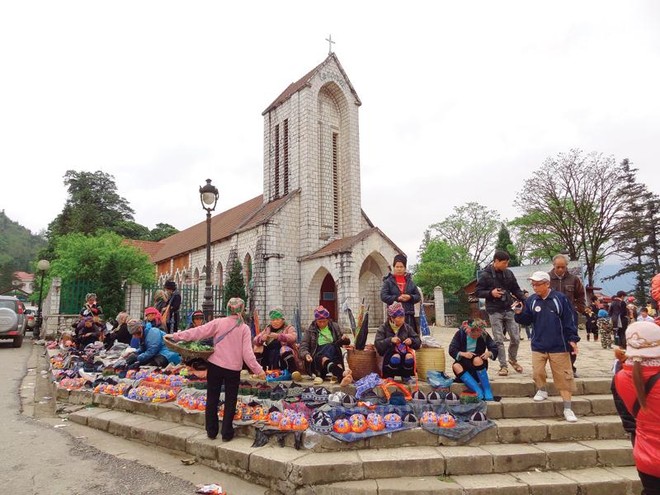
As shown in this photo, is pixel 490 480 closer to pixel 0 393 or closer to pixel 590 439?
pixel 590 439

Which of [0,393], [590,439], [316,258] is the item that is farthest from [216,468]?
[316,258]

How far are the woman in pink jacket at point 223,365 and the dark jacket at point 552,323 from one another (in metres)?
3.70

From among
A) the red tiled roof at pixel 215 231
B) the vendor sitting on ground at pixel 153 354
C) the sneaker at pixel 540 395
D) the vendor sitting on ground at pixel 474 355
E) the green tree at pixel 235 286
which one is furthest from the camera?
the red tiled roof at pixel 215 231

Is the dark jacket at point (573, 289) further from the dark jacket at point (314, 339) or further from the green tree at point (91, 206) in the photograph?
the green tree at point (91, 206)

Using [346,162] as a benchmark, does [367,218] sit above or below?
below

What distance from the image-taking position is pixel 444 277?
37.7 meters

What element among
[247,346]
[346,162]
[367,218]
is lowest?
[247,346]

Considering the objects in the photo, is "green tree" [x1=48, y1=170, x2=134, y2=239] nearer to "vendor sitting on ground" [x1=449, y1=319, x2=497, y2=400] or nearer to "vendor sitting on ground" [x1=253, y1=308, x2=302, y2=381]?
"vendor sitting on ground" [x1=253, y1=308, x2=302, y2=381]

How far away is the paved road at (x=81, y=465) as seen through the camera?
4164 mm

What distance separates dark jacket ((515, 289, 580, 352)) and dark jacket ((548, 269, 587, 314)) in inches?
51.5

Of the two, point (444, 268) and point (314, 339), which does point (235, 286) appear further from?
point (444, 268)

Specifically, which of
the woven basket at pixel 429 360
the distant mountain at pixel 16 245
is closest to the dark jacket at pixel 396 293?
the woven basket at pixel 429 360

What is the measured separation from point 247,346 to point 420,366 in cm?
272

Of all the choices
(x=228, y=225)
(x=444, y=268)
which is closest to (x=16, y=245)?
(x=228, y=225)
